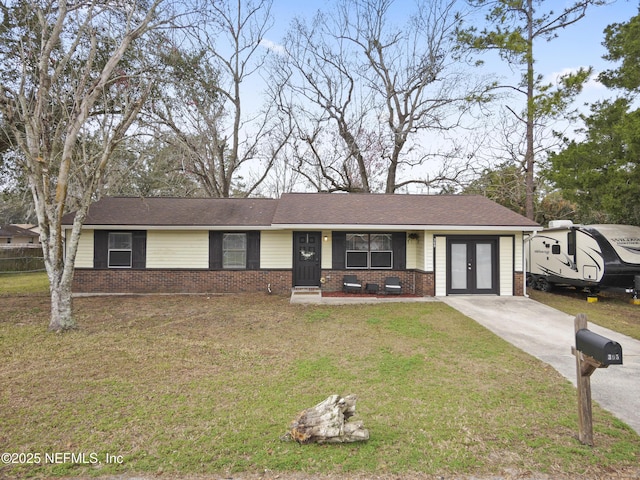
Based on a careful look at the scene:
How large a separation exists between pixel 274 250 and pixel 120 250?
5.52 metres

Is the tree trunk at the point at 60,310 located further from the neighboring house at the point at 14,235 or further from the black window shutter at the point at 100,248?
the neighboring house at the point at 14,235

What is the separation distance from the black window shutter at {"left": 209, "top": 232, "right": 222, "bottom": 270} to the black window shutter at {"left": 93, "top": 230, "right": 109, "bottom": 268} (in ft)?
12.1

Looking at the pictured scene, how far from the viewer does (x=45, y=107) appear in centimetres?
779

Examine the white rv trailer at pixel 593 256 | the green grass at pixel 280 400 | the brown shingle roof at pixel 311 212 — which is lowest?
the green grass at pixel 280 400

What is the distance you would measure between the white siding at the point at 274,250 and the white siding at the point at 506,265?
717 centimetres

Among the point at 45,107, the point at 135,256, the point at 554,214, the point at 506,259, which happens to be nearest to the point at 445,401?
the point at 506,259

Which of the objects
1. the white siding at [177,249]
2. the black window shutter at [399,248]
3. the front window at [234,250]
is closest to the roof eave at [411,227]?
the black window shutter at [399,248]

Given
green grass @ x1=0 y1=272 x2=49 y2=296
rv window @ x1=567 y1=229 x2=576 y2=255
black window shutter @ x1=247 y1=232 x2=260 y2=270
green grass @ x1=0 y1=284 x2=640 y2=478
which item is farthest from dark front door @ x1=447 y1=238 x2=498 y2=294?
green grass @ x1=0 y1=272 x2=49 y2=296

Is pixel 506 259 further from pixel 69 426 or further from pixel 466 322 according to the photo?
pixel 69 426

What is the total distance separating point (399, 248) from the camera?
40.0 feet

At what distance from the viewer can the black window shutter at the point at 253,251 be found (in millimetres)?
12367

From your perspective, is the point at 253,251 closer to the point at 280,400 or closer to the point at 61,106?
the point at 61,106

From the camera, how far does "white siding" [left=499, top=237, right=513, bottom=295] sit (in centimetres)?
1134

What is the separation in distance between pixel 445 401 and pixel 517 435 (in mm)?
853
